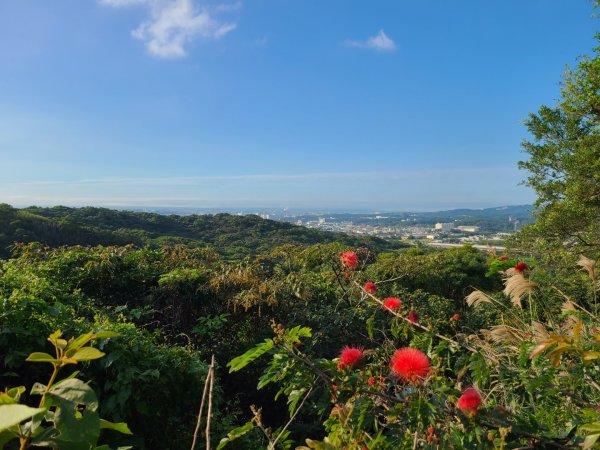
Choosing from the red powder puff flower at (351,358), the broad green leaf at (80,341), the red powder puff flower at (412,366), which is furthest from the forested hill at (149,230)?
the broad green leaf at (80,341)

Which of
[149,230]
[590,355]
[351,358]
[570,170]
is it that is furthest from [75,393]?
[149,230]

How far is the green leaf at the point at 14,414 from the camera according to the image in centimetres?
45

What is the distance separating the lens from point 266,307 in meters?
4.41

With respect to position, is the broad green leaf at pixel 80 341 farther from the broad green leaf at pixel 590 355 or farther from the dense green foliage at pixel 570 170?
the dense green foliage at pixel 570 170

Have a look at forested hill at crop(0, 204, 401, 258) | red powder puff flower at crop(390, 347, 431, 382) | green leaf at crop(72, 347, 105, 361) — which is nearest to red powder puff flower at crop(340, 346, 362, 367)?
red powder puff flower at crop(390, 347, 431, 382)

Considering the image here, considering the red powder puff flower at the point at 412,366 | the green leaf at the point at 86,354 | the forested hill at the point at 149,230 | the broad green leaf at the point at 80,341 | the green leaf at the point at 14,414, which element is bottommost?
the forested hill at the point at 149,230

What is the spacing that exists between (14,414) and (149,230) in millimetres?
27613

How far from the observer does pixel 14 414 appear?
1.54ft

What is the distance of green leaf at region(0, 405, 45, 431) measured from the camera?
0.45m

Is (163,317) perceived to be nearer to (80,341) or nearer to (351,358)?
(351,358)

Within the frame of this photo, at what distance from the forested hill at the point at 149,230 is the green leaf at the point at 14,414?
50.3 ft

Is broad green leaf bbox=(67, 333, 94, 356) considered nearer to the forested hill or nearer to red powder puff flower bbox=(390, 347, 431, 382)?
red powder puff flower bbox=(390, 347, 431, 382)

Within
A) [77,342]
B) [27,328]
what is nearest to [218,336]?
[27,328]

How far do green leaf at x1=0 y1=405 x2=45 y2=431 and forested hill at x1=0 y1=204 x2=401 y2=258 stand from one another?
15328mm
